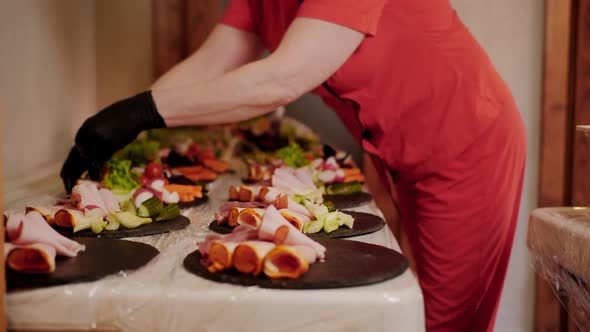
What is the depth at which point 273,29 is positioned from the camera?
190 centimetres

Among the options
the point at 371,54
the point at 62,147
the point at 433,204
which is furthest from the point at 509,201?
the point at 62,147

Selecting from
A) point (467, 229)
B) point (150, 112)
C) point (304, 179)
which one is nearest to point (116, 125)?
point (150, 112)

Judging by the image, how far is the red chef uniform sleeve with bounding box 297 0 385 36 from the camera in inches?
56.5

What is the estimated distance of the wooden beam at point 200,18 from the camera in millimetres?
3230

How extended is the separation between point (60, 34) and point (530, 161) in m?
1.85

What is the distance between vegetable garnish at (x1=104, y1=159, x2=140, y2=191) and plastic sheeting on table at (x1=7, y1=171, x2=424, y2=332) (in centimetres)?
76

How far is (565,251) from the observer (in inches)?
49.0

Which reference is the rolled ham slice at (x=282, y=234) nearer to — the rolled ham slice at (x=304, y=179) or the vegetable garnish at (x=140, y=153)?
the rolled ham slice at (x=304, y=179)

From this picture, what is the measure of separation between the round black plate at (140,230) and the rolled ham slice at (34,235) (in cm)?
16

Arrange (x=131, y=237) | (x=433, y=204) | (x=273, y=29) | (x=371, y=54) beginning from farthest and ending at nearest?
1. (x=273, y=29)
2. (x=433, y=204)
3. (x=371, y=54)
4. (x=131, y=237)

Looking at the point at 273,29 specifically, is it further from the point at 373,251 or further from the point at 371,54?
the point at 373,251

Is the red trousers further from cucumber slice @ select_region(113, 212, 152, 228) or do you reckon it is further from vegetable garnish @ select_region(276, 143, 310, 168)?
cucumber slice @ select_region(113, 212, 152, 228)

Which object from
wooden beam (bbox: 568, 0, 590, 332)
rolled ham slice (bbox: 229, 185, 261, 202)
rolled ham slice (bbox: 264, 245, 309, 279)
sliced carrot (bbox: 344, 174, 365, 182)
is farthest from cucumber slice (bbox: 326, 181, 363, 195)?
wooden beam (bbox: 568, 0, 590, 332)

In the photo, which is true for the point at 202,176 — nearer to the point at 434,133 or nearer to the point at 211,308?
the point at 434,133
